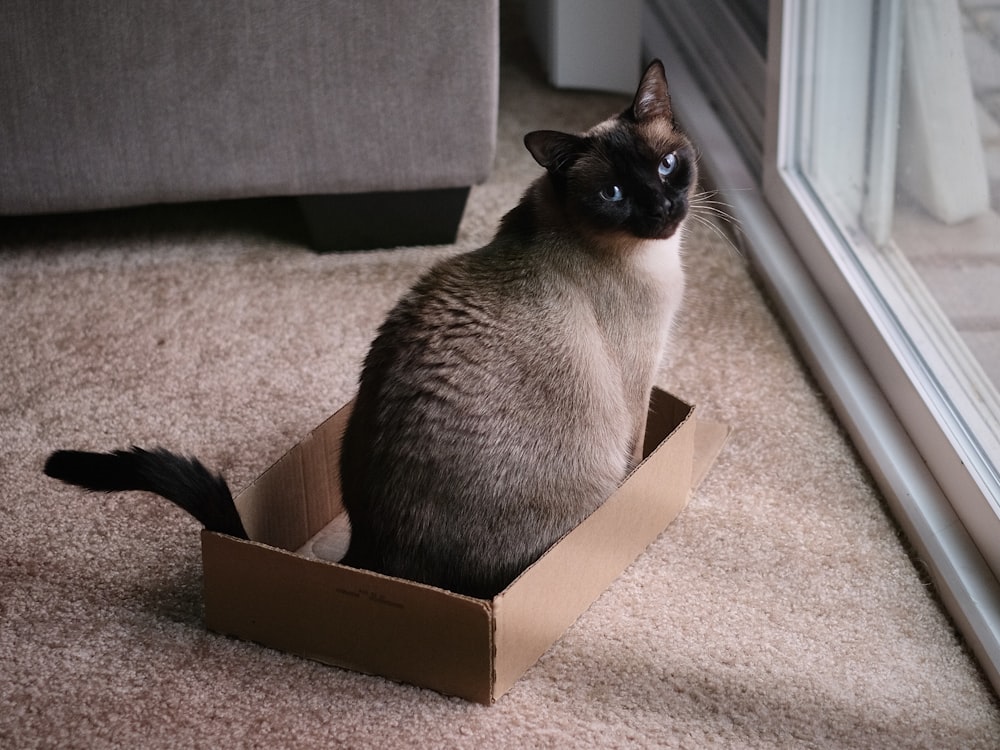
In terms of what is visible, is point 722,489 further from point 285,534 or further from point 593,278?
point 285,534

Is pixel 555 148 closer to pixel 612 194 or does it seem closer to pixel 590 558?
pixel 612 194

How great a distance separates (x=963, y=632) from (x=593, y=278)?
1.67ft

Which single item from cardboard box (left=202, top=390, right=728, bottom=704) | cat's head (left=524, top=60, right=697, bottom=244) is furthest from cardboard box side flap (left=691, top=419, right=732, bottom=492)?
cat's head (left=524, top=60, right=697, bottom=244)

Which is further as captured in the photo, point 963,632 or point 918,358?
point 918,358

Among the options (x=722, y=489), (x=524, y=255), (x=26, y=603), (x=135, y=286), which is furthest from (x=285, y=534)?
(x=135, y=286)

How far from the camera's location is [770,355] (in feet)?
5.43

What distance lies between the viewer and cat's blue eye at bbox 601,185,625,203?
3.72ft

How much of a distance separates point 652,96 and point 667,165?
8 centimetres

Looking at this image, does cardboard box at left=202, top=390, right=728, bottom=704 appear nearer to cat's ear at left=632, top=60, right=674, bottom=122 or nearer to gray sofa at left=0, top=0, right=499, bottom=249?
cat's ear at left=632, top=60, right=674, bottom=122

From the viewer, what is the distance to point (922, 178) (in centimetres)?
157

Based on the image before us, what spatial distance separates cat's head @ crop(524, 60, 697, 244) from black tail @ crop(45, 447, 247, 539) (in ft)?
1.42

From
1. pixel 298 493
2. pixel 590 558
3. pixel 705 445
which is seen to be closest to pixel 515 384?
pixel 590 558

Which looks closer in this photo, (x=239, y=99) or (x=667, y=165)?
(x=667, y=165)

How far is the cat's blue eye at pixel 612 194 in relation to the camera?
1135 mm
